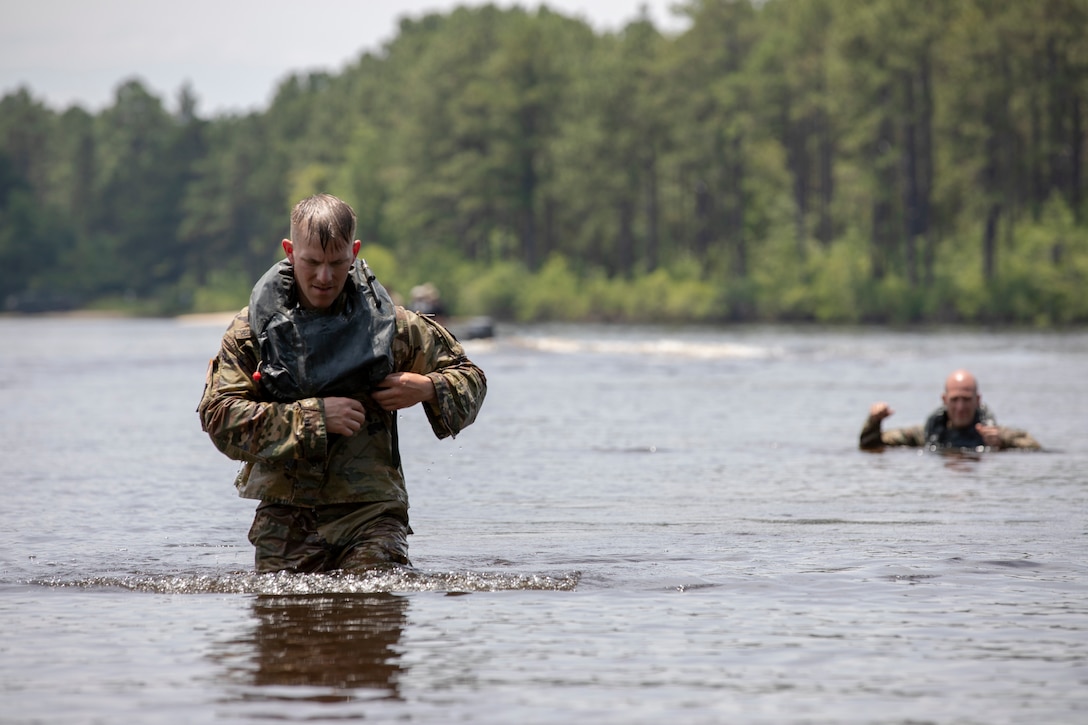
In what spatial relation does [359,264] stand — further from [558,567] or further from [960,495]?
[960,495]

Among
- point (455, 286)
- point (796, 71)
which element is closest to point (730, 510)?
point (796, 71)

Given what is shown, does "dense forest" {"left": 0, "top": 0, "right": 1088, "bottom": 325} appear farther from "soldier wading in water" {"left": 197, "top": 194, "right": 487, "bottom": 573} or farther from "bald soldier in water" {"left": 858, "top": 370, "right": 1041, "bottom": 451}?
"soldier wading in water" {"left": 197, "top": 194, "right": 487, "bottom": 573}

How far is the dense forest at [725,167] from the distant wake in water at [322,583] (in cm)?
6709

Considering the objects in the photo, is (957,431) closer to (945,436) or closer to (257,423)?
(945,436)

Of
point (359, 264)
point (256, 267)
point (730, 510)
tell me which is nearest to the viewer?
point (359, 264)

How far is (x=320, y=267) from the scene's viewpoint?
270 inches

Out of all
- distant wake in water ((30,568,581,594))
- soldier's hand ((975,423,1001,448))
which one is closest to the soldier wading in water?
distant wake in water ((30,568,581,594))

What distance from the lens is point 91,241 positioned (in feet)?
558

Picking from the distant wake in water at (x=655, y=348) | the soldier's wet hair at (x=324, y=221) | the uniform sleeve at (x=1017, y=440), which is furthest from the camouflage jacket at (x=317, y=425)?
the distant wake in water at (x=655, y=348)

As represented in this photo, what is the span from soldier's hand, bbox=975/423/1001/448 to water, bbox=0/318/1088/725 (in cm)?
45

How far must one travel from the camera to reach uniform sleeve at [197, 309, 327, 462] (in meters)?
6.82

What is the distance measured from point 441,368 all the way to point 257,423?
831 millimetres

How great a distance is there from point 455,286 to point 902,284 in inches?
1554

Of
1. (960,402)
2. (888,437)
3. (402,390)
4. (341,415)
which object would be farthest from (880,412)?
(341,415)
